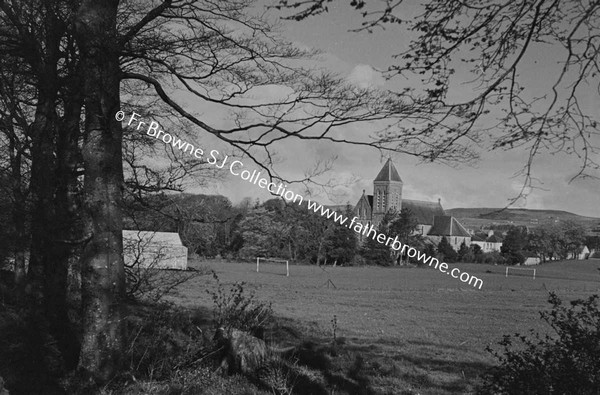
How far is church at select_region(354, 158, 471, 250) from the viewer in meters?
101

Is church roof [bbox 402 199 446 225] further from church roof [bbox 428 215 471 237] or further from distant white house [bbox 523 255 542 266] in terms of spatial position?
distant white house [bbox 523 255 542 266]

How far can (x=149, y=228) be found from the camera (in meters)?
10.4

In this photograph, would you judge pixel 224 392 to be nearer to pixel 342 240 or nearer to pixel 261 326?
pixel 261 326

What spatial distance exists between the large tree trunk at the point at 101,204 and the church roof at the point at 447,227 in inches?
4873

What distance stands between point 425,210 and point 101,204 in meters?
128

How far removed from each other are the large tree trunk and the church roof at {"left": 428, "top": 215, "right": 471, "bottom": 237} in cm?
12378

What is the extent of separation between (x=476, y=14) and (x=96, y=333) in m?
4.88

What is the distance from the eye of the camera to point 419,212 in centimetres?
12688

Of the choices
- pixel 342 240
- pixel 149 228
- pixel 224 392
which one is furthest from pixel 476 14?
pixel 342 240

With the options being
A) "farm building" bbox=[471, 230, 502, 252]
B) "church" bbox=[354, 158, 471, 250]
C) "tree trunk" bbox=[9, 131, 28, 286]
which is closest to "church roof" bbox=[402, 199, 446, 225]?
"church" bbox=[354, 158, 471, 250]

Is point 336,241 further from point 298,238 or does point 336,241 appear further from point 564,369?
point 564,369

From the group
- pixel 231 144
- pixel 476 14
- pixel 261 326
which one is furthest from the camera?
pixel 261 326

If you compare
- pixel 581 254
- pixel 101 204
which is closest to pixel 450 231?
pixel 581 254

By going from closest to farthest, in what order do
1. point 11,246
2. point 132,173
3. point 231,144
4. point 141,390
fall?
point 141,390, point 231,144, point 11,246, point 132,173
